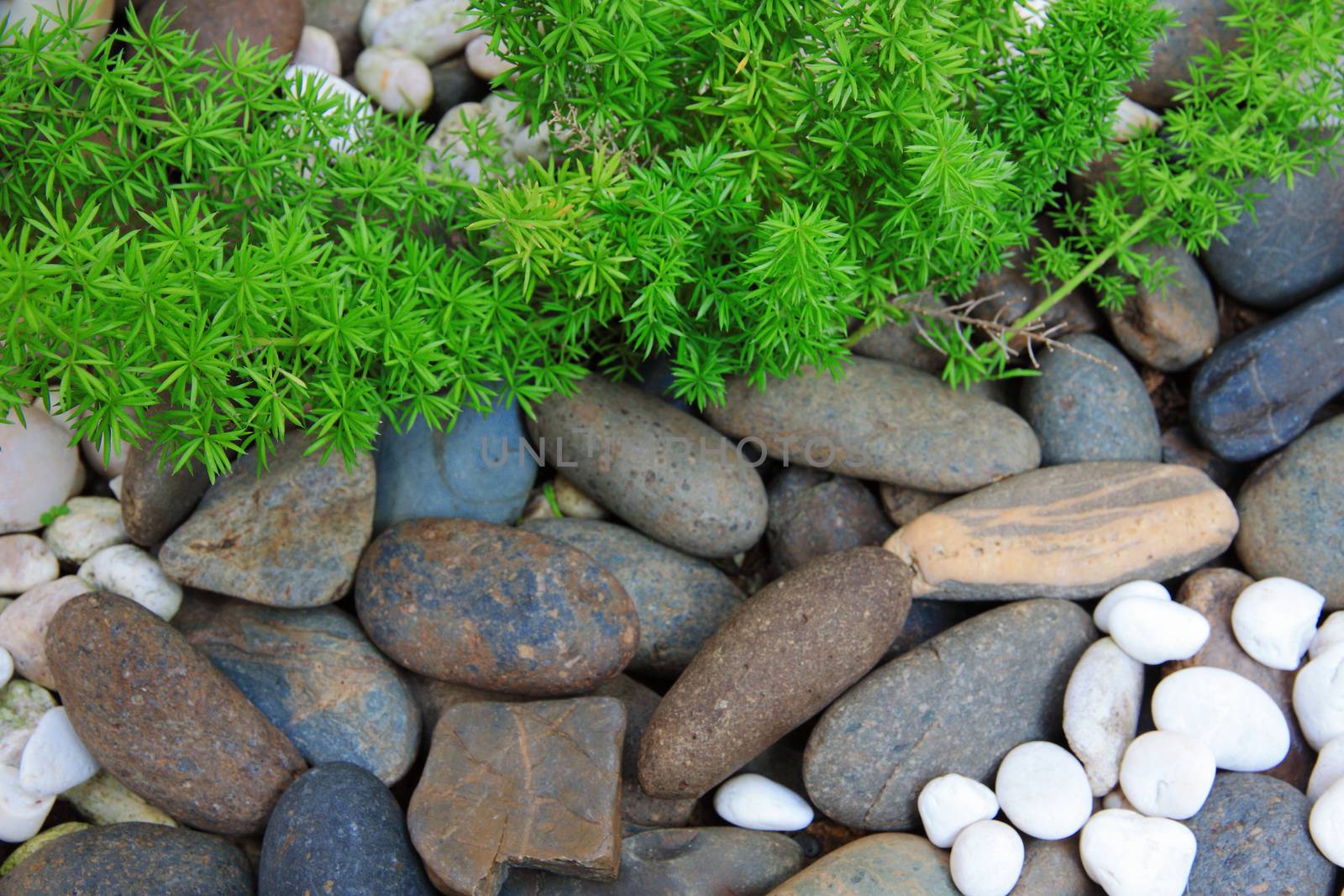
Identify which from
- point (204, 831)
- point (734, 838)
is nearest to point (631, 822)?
point (734, 838)

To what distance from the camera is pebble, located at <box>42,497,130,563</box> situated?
8.84 ft

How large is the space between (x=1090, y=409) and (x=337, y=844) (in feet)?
7.37

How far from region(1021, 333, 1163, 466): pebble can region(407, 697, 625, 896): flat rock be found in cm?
146

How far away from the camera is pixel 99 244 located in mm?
1897

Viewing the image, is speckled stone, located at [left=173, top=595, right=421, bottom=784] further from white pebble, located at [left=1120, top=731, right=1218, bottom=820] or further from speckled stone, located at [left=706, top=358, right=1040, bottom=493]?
white pebble, located at [left=1120, top=731, right=1218, bottom=820]

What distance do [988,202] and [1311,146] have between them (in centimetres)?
113

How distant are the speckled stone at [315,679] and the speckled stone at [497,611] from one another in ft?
0.27

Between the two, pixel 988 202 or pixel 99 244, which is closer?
pixel 99 244

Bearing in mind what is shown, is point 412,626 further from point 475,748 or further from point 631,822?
point 631,822

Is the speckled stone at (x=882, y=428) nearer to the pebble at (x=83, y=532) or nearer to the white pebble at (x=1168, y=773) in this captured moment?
the white pebble at (x=1168, y=773)

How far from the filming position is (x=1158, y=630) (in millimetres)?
2518

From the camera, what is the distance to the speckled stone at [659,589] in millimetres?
2756

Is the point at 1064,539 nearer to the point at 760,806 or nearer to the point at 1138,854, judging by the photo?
the point at 1138,854

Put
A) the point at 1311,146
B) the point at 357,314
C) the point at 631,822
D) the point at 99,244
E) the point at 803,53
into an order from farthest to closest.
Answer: the point at 1311,146
the point at 631,822
the point at 803,53
the point at 357,314
the point at 99,244
